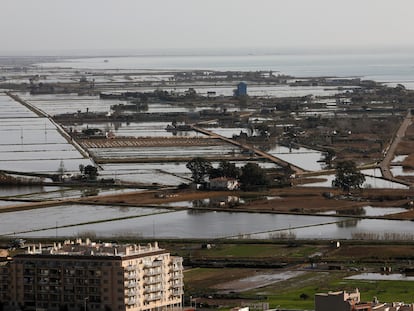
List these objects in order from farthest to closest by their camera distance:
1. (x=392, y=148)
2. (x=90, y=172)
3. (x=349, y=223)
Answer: (x=392, y=148)
(x=90, y=172)
(x=349, y=223)

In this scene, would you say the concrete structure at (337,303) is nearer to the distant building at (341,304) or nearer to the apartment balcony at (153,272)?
the distant building at (341,304)

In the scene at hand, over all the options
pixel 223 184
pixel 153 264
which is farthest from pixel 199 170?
pixel 153 264

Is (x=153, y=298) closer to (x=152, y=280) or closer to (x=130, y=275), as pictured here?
(x=152, y=280)

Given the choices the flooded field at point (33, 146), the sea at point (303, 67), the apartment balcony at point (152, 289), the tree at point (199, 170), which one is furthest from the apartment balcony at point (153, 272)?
the sea at point (303, 67)

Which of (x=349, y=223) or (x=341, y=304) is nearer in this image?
(x=341, y=304)

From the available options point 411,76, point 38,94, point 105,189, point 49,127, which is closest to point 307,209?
point 105,189

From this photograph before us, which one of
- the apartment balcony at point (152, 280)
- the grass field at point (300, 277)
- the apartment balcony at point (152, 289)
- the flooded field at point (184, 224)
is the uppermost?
the apartment balcony at point (152, 280)

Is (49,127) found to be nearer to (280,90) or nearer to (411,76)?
(280,90)
